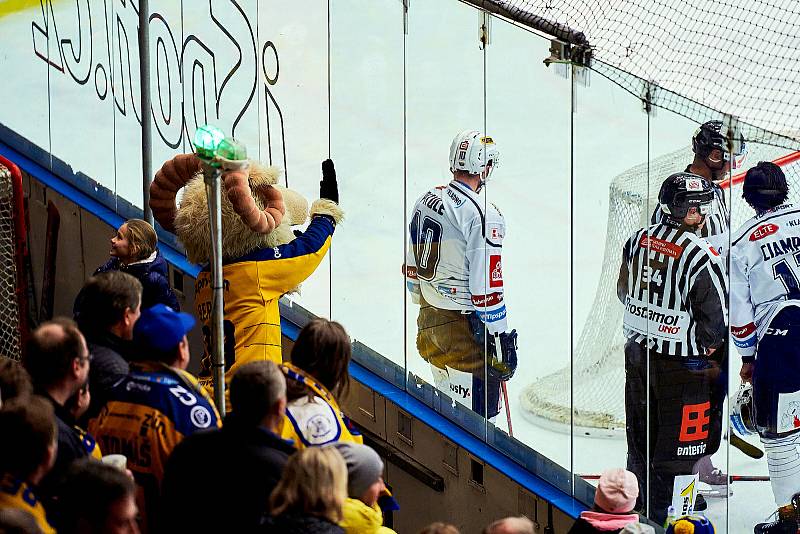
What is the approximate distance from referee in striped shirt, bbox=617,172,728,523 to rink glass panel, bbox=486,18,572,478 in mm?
214

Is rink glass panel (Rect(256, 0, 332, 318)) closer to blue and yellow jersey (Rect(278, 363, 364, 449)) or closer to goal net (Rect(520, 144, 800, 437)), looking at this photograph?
goal net (Rect(520, 144, 800, 437))

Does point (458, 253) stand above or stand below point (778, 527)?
above

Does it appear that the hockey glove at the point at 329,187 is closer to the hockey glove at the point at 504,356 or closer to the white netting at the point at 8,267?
the hockey glove at the point at 504,356

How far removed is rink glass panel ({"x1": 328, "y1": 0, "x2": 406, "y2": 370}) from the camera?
5.48m

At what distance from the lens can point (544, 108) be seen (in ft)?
15.6

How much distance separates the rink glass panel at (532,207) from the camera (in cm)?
476

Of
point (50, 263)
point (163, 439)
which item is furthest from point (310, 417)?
point (50, 263)

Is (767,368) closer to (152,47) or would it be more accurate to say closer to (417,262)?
(417,262)

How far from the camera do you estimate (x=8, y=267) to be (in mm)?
6285

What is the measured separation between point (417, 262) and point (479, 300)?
14.6 inches

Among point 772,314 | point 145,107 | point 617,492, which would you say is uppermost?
point 145,107

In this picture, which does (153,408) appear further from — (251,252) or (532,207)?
(532,207)

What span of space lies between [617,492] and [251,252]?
162cm

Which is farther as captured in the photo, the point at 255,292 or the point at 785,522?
the point at 255,292
